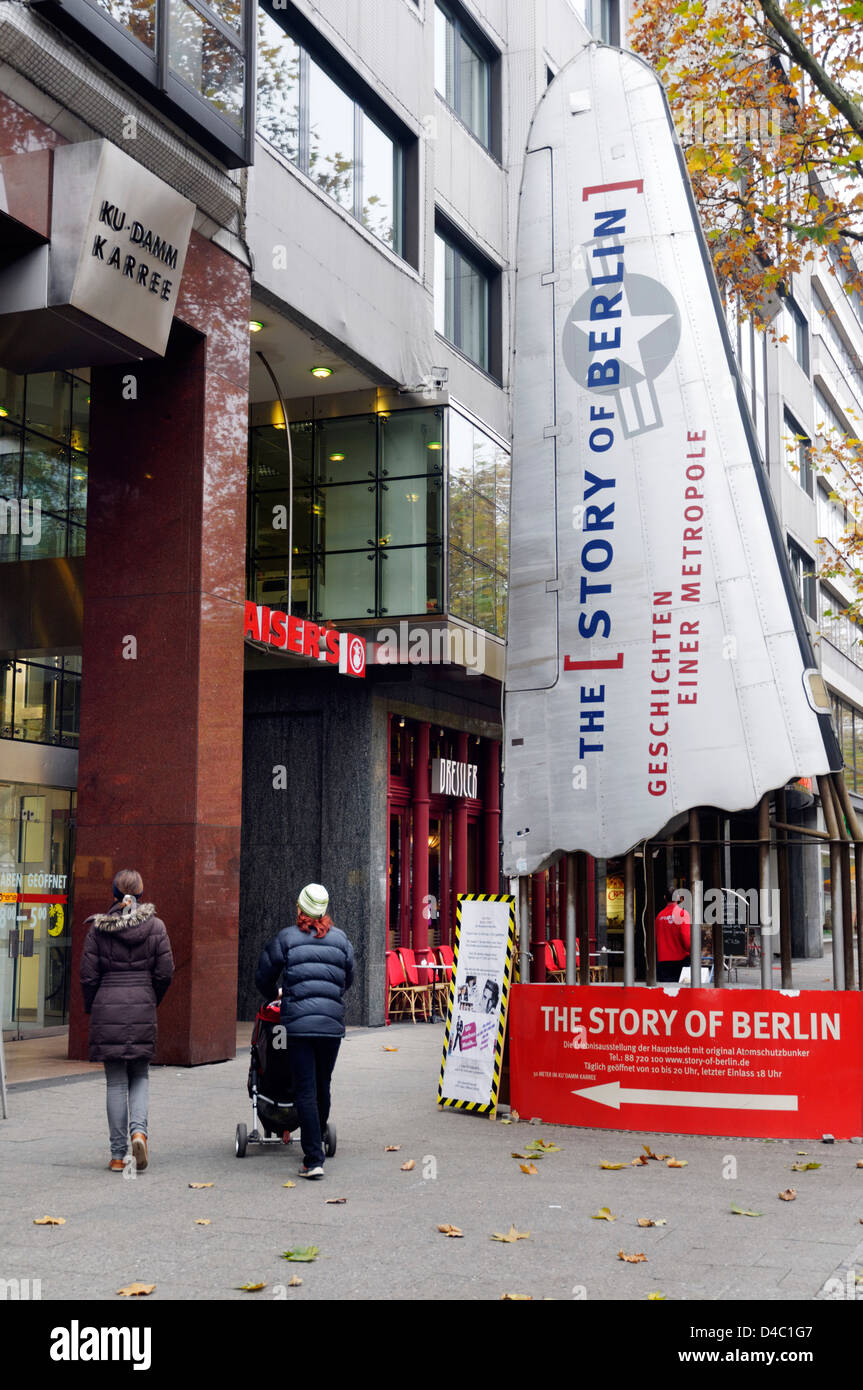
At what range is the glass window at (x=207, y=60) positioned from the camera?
13.0m

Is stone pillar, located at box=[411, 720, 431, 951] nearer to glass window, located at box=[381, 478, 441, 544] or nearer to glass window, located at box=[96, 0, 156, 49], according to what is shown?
glass window, located at box=[381, 478, 441, 544]

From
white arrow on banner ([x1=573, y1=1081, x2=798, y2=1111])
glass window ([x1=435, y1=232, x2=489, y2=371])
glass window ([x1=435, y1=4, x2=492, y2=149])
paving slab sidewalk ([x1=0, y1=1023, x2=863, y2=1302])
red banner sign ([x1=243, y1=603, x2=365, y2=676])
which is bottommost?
paving slab sidewalk ([x1=0, y1=1023, x2=863, y2=1302])

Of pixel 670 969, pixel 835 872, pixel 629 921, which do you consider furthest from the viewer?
pixel 670 969

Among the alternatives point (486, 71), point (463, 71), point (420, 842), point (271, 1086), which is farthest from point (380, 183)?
point (271, 1086)

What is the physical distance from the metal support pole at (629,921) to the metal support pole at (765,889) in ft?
3.11

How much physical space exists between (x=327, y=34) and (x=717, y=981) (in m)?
12.4

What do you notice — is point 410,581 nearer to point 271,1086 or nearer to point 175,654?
point 175,654

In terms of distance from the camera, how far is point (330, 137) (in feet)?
57.5

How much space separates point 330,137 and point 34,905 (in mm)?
10001

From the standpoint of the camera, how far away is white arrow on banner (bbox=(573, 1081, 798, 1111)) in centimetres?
995

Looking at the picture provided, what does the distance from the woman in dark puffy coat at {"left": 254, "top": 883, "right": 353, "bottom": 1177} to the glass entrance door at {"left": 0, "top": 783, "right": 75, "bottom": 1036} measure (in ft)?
23.8

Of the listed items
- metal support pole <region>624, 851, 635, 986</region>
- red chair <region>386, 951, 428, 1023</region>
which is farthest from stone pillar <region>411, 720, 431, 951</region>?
metal support pole <region>624, 851, 635, 986</region>
